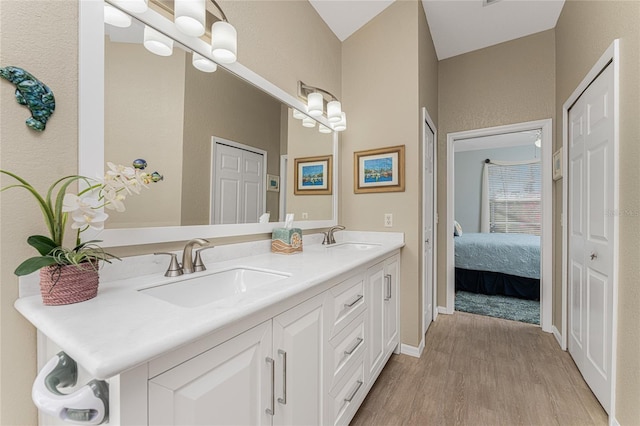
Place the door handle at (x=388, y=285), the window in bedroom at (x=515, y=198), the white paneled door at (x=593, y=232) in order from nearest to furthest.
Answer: the white paneled door at (x=593, y=232) → the door handle at (x=388, y=285) → the window in bedroom at (x=515, y=198)

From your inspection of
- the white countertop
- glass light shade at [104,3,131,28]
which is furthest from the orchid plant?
glass light shade at [104,3,131,28]

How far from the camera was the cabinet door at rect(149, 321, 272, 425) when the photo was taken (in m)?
0.61

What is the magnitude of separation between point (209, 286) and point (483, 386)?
189cm

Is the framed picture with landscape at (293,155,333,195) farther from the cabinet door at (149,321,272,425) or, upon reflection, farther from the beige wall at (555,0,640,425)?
the beige wall at (555,0,640,425)

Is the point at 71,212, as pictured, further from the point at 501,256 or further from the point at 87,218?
the point at 501,256

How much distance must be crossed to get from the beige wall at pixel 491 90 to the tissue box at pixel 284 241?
2.07 m

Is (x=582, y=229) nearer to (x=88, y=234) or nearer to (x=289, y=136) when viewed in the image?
(x=289, y=136)

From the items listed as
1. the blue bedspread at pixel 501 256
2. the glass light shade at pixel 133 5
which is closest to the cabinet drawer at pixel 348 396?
the glass light shade at pixel 133 5

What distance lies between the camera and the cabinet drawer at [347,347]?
4.19ft

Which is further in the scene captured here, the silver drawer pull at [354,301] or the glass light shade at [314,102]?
the glass light shade at [314,102]

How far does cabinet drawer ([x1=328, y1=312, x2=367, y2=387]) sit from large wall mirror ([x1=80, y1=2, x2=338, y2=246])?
76cm

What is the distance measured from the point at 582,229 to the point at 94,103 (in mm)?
2846

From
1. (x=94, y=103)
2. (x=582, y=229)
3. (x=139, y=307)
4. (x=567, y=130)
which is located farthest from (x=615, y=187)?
(x=94, y=103)

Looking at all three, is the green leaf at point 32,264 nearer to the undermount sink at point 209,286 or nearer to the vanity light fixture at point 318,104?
the undermount sink at point 209,286
